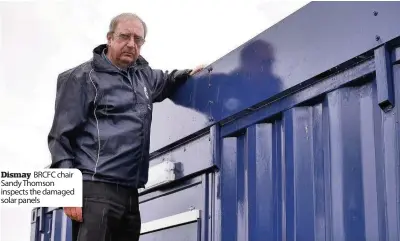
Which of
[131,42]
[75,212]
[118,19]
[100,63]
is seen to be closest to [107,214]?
[75,212]

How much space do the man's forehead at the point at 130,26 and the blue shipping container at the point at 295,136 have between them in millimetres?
348

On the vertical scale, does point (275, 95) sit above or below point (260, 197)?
above

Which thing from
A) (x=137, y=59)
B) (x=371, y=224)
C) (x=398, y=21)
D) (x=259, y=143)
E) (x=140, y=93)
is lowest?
(x=371, y=224)

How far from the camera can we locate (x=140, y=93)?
9.30 feet

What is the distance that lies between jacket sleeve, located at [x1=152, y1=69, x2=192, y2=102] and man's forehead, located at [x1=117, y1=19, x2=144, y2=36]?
0.27 metres

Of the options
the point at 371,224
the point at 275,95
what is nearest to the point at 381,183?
the point at 371,224

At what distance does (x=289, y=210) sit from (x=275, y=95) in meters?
0.43

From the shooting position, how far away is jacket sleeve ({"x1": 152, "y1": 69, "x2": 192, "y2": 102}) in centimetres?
302

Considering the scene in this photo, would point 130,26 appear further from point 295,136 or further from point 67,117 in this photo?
point 295,136

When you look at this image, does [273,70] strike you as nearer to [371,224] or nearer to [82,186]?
[371,224]

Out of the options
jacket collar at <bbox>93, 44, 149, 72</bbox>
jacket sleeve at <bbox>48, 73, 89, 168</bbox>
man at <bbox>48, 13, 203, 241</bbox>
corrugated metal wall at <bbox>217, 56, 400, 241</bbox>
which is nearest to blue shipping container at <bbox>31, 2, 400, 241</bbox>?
corrugated metal wall at <bbox>217, 56, 400, 241</bbox>

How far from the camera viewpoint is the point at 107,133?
2.67m

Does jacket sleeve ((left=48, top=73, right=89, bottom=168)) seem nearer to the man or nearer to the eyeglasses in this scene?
the man

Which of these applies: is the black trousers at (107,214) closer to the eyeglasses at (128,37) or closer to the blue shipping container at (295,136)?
the blue shipping container at (295,136)
